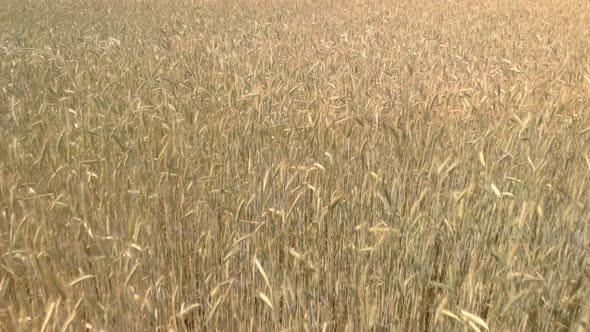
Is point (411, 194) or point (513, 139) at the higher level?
point (513, 139)

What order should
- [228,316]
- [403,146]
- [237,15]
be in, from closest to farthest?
[228,316] < [403,146] < [237,15]

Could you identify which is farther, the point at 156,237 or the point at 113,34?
the point at 113,34

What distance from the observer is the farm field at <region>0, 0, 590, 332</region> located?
129 centimetres

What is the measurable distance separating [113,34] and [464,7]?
5912mm

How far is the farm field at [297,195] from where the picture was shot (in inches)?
50.7

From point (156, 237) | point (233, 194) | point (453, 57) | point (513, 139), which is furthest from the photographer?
point (453, 57)

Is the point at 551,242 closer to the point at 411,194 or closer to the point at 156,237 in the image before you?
the point at 411,194

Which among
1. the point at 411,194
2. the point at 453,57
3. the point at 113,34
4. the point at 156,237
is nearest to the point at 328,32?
the point at 453,57

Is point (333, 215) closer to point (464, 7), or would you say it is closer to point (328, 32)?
point (328, 32)

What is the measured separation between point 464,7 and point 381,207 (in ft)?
25.5

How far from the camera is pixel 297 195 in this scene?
1.77 m

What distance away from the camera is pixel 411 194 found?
6.50ft

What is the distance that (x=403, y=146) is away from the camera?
2.29 metres

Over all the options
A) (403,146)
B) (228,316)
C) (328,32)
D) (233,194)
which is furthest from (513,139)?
(328,32)
